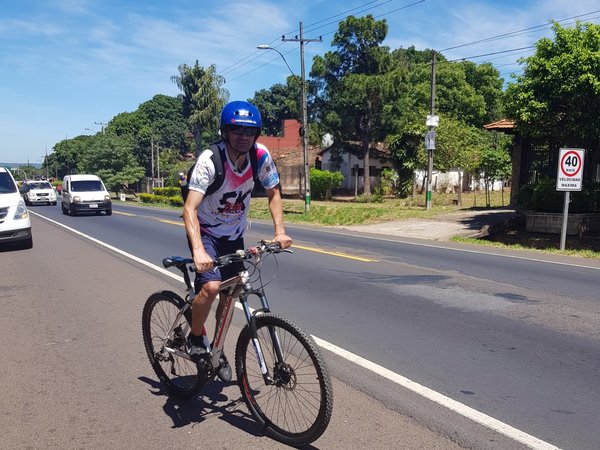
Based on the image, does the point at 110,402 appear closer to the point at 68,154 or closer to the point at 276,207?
the point at 276,207

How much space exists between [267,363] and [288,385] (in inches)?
7.4

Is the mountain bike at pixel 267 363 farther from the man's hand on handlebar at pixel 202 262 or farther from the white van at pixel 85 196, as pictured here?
the white van at pixel 85 196

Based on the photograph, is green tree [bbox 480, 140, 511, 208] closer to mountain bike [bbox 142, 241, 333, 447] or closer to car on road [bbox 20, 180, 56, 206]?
car on road [bbox 20, 180, 56, 206]

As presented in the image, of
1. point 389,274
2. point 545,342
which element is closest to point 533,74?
point 389,274

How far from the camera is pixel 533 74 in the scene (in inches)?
601

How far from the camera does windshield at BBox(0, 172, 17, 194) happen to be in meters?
12.3

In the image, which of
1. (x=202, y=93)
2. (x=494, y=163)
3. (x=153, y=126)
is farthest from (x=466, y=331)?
(x=153, y=126)

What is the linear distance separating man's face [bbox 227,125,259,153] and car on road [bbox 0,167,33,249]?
10.2 meters

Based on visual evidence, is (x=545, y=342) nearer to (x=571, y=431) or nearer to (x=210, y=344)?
(x=571, y=431)

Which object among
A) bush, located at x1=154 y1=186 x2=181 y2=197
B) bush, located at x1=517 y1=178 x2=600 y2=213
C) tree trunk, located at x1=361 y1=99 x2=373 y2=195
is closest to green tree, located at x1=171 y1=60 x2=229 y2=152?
bush, located at x1=154 y1=186 x2=181 y2=197

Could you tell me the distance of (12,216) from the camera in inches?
471

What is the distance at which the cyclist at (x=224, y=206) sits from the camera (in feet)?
11.4

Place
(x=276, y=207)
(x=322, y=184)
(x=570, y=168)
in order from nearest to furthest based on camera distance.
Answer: (x=276, y=207), (x=570, y=168), (x=322, y=184)

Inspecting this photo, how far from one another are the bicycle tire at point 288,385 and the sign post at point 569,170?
40.9ft
